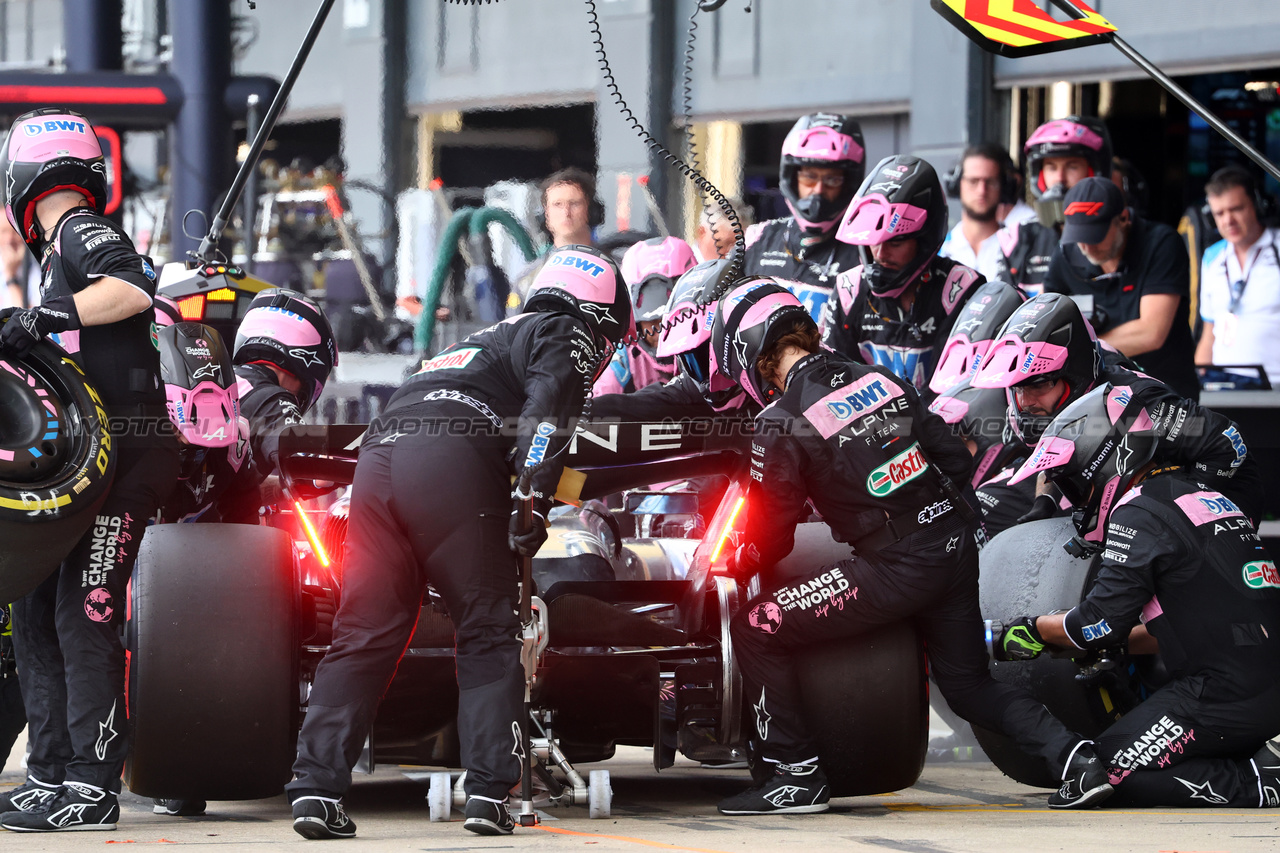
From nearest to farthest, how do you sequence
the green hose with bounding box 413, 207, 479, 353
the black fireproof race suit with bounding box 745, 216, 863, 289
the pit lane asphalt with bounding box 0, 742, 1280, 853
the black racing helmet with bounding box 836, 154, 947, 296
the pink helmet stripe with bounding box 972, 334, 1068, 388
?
the pit lane asphalt with bounding box 0, 742, 1280, 853 → the pink helmet stripe with bounding box 972, 334, 1068, 388 → the black racing helmet with bounding box 836, 154, 947, 296 → the black fireproof race suit with bounding box 745, 216, 863, 289 → the green hose with bounding box 413, 207, 479, 353

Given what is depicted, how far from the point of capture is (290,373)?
630 cm

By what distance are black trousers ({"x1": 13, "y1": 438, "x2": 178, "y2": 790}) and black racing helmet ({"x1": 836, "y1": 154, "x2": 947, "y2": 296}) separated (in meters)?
3.09

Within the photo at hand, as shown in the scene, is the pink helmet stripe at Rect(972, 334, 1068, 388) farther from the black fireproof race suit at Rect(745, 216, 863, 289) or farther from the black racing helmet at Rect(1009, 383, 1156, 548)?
the black fireproof race suit at Rect(745, 216, 863, 289)

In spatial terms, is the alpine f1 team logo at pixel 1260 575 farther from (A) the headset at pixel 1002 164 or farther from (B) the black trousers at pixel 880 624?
(A) the headset at pixel 1002 164

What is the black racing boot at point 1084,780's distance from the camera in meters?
5.19

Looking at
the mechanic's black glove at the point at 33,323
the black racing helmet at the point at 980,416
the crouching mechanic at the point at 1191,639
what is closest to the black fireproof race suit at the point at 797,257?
the black racing helmet at the point at 980,416

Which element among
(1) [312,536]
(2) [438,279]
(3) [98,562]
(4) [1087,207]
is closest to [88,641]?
(3) [98,562]

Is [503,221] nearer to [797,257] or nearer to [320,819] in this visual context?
[797,257]

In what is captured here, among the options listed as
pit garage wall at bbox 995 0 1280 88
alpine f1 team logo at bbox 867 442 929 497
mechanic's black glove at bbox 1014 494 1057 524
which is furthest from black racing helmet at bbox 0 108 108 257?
pit garage wall at bbox 995 0 1280 88

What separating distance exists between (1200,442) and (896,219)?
1.75 metres

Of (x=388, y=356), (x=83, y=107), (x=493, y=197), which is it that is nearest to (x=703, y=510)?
(x=388, y=356)

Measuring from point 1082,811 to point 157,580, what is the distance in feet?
9.23

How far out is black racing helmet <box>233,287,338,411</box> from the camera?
6254 millimetres

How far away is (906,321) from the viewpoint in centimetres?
703
